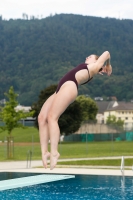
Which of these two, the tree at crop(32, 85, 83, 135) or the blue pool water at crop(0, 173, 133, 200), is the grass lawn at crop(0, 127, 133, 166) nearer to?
the tree at crop(32, 85, 83, 135)

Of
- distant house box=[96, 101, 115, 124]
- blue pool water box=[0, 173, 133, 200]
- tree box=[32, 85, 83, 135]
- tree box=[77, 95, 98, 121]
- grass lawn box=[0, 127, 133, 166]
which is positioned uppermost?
distant house box=[96, 101, 115, 124]

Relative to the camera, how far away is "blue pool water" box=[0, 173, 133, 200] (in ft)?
57.4

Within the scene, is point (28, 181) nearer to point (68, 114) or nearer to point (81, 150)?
point (81, 150)

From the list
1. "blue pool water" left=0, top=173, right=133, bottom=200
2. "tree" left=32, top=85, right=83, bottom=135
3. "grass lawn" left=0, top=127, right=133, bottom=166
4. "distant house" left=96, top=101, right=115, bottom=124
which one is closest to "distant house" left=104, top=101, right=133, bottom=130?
"distant house" left=96, top=101, right=115, bottom=124

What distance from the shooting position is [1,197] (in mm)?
17281

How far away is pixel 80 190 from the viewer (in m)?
19.5

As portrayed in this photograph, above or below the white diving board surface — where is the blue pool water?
below

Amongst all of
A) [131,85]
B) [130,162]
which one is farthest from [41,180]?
[131,85]

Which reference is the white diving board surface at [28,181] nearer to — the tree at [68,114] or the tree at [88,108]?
the tree at [68,114]

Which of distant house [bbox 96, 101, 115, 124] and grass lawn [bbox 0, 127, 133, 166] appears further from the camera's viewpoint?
distant house [bbox 96, 101, 115, 124]

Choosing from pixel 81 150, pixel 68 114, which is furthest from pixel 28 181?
pixel 68 114

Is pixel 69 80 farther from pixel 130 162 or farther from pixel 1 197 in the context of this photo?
pixel 130 162

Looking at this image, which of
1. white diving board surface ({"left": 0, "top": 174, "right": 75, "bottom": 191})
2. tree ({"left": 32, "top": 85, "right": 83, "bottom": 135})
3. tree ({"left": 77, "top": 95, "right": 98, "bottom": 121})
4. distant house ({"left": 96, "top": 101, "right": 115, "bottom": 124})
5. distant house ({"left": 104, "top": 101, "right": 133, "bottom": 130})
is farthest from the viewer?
distant house ({"left": 96, "top": 101, "right": 115, "bottom": 124})

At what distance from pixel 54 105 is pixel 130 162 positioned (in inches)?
1042
